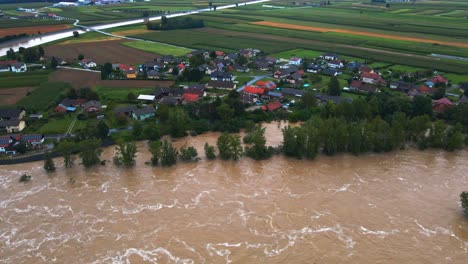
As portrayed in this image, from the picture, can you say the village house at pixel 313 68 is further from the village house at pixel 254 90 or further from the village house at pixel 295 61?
the village house at pixel 254 90

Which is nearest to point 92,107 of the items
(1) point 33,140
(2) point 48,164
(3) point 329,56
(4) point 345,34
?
(1) point 33,140

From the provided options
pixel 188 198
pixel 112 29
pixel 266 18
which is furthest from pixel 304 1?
pixel 188 198

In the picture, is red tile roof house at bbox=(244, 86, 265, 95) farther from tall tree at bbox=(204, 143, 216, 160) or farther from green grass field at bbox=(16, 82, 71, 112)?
green grass field at bbox=(16, 82, 71, 112)

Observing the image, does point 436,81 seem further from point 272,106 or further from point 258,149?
point 258,149

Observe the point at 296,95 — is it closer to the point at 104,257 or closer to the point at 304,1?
the point at 104,257

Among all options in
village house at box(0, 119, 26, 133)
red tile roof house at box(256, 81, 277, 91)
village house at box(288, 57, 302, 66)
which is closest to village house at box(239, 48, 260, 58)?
village house at box(288, 57, 302, 66)

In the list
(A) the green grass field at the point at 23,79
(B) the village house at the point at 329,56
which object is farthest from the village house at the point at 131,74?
(B) the village house at the point at 329,56
